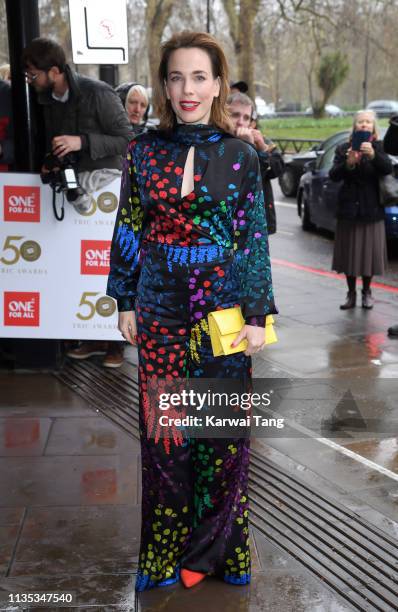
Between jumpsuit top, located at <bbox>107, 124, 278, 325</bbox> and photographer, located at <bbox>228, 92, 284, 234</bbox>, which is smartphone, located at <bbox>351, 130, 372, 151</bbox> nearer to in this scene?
photographer, located at <bbox>228, 92, 284, 234</bbox>

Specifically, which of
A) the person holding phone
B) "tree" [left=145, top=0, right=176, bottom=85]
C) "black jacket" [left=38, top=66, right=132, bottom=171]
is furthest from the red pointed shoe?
"tree" [left=145, top=0, right=176, bottom=85]

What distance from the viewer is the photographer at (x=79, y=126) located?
17.8 feet

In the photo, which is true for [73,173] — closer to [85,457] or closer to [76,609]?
[85,457]

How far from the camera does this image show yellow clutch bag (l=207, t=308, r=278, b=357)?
9.68 feet

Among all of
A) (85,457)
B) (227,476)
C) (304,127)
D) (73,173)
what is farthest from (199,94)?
(304,127)

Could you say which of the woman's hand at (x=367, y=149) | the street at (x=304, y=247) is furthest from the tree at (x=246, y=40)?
the woman's hand at (x=367, y=149)

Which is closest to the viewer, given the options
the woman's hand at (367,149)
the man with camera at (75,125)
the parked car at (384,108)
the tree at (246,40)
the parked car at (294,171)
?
the man with camera at (75,125)

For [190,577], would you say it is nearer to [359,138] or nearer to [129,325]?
[129,325]

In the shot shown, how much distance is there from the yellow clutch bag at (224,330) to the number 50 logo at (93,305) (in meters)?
2.92

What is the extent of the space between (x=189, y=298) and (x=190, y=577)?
3.65ft

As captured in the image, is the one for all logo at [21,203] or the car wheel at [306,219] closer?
the one for all logo at [21,203]

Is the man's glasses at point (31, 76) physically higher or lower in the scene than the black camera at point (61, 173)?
higher

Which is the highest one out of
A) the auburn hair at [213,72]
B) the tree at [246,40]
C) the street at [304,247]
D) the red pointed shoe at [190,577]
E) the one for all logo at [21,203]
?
the tree at [246,40]

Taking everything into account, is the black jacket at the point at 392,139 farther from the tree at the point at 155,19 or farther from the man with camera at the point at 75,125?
the tree at the point at 155,19
